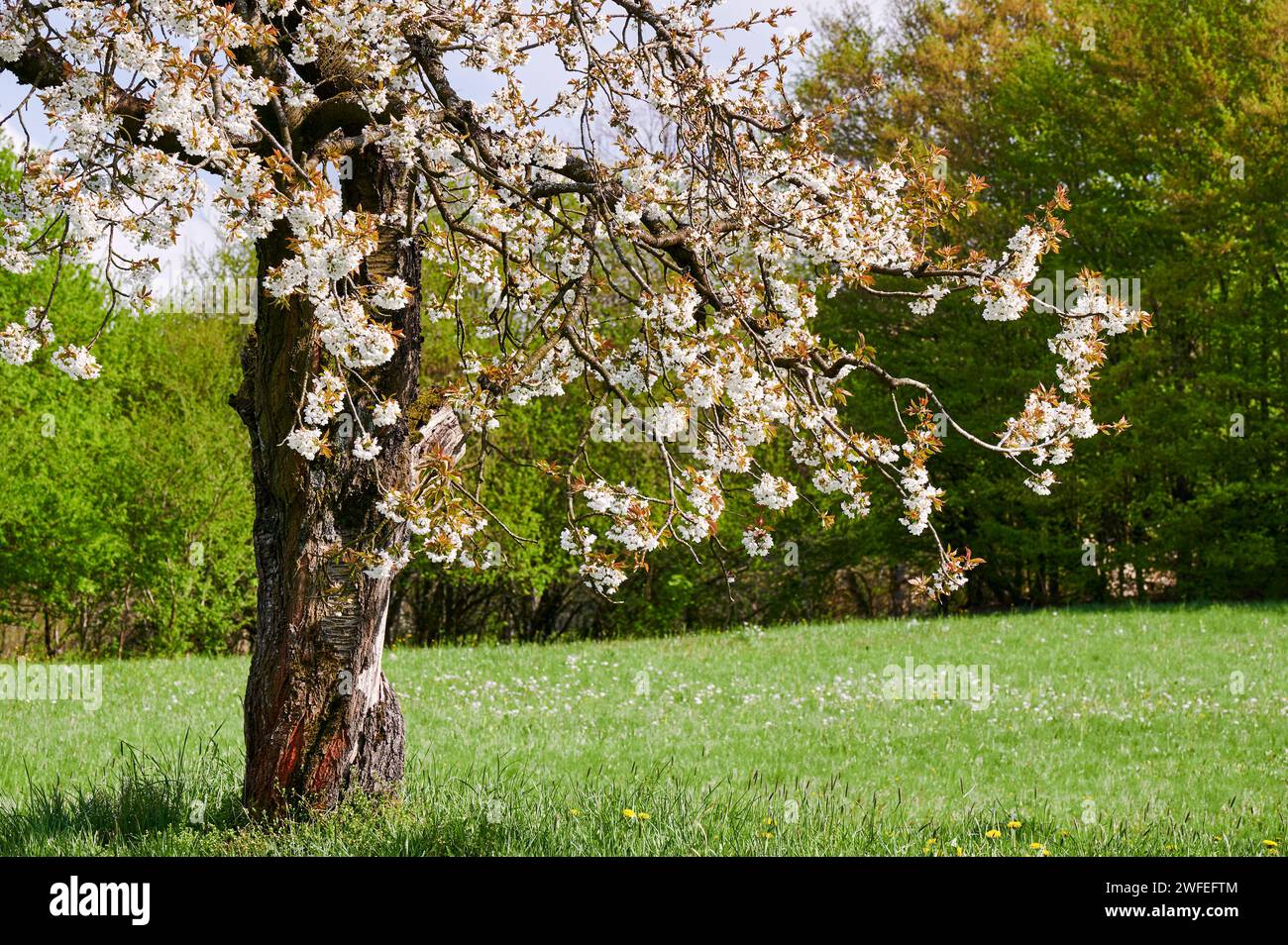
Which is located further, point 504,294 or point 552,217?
point 504,294

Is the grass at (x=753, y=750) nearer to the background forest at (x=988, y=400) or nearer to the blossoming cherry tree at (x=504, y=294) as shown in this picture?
the blossoming cherry tree at (x=504, y=294)

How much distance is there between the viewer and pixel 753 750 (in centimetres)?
866

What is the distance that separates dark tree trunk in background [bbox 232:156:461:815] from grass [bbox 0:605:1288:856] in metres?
0.26

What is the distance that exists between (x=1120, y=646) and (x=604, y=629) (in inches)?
452

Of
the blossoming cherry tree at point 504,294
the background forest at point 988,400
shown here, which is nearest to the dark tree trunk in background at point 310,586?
the blossoming cherry tree at point 504,294

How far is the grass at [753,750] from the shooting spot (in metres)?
5.07

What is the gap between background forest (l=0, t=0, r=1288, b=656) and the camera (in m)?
17.0

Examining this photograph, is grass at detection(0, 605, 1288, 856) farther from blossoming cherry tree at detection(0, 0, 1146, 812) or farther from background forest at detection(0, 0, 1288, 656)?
background forest at detection(0, 0, 1288, 656)

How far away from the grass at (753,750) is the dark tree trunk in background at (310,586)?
259 millimetres

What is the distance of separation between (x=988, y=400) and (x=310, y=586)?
1676 centimetres

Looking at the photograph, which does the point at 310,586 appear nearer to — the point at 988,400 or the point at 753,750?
the point at 753,750

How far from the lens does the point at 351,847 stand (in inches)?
184

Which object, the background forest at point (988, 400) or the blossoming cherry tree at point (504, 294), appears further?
the background forest at point (988, 400)

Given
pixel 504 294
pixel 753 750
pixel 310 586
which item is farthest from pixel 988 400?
pixel 310 586
